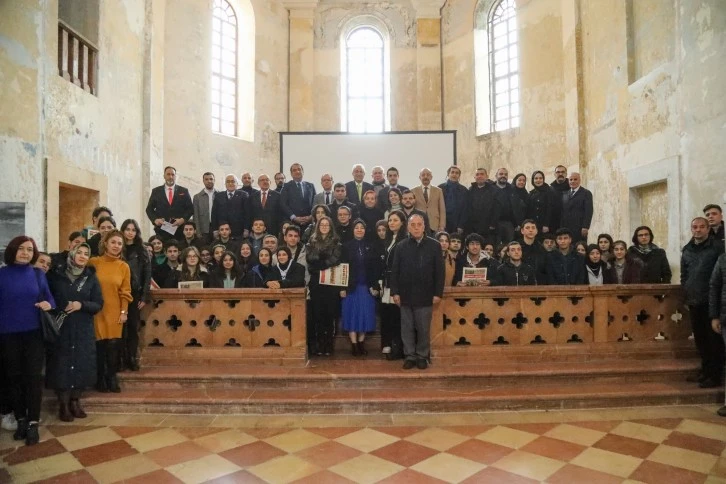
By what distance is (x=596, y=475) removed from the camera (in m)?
3.37

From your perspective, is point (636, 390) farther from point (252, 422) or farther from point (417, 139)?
point (417, 139)

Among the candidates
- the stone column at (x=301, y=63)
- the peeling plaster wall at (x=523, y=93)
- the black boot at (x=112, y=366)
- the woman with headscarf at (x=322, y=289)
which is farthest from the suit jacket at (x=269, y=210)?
the stone column at (x=301, y=63)

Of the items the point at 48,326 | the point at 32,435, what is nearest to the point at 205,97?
the point at 48,326

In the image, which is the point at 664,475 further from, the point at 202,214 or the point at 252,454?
the point at 202,214

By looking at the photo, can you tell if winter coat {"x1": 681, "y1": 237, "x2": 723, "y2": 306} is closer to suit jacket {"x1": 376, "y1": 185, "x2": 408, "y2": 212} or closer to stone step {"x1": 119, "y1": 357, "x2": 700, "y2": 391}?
stone step {"x1": 119, "y1": 357, "x2": 700, "y2": 391}

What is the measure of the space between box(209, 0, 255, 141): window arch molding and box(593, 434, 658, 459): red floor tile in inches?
446

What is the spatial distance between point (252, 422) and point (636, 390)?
362 centimetres

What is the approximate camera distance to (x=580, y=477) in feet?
11.0

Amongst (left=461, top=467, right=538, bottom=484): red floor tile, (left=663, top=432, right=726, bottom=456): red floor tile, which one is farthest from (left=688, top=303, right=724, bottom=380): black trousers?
(left=461, top=467, right=538, bottom=484): red floor tile

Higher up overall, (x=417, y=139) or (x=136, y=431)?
(x=417, y=139)

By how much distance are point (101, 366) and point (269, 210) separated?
324 centimetres

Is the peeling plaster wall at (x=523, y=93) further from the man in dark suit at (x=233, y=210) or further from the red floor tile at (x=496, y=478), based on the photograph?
the red floor tile at (x=496, y=478)

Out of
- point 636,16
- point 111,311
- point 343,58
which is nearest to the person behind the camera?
point 111,311

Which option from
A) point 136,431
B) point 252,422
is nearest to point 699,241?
point 252,422
